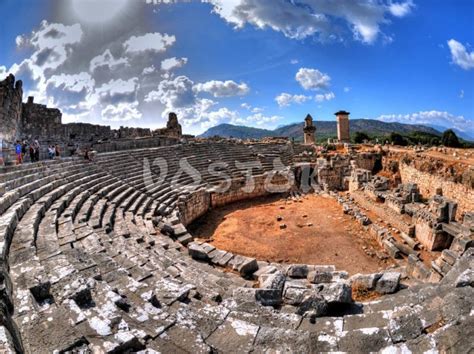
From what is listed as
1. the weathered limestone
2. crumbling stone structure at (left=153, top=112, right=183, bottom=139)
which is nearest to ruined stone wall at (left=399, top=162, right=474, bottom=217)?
the weathered limestone

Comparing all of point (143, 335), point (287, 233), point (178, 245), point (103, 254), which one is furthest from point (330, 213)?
point (143, 335)

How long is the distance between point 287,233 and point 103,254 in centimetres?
945

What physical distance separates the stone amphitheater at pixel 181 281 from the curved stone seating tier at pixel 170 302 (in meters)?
0.02

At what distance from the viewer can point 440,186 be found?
17828 mm

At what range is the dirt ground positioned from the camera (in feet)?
37.1

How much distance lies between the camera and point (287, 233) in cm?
1405

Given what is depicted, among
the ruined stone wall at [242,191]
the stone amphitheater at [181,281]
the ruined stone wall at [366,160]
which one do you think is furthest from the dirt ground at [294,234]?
the ruined stone wall at [366,160]

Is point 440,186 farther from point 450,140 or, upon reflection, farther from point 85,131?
point 450,140

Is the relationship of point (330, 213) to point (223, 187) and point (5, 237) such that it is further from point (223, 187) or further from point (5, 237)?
point (5, 237)

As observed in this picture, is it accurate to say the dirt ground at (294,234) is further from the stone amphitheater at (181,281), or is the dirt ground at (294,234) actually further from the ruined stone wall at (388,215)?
the ruined stone wall at (388,215)

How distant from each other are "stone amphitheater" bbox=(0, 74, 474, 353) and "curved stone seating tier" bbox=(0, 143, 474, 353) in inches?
0.8

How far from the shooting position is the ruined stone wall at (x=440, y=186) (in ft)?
50.7

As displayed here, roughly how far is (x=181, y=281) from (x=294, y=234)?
8.45 metres

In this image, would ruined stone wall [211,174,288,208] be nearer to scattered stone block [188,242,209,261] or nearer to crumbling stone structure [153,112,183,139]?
scattered stone block [188,242,209,261]
